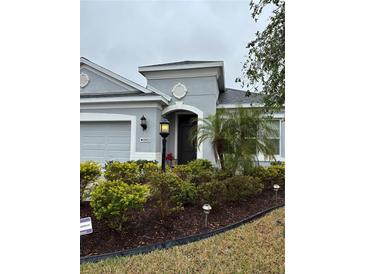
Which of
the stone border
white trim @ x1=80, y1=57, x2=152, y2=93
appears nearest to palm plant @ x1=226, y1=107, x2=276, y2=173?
the stone border

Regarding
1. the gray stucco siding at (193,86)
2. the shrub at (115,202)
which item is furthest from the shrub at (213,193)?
the gray stucco siding at (193,86)

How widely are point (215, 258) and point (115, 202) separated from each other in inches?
52.1

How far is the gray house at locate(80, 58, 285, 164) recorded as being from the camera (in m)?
8.93

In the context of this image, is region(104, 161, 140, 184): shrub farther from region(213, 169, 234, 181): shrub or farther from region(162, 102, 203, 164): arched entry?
region(162, 102, 203, 164): arched entry

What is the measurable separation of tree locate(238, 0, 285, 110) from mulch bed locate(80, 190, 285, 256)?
1.96 metres

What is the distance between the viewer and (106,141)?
368 inches

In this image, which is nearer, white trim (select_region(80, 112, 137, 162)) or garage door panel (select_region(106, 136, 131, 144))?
white trim (select_region(80, 112, 137, 162))

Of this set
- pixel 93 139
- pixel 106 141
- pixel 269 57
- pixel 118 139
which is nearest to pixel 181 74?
pixel 118 139

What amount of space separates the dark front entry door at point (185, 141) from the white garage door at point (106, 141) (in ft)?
6.47

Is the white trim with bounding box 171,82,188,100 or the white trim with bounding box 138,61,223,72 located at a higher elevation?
the white trim with bounding box 138,61,223,72

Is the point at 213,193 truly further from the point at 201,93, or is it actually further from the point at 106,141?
the point at 106,141
